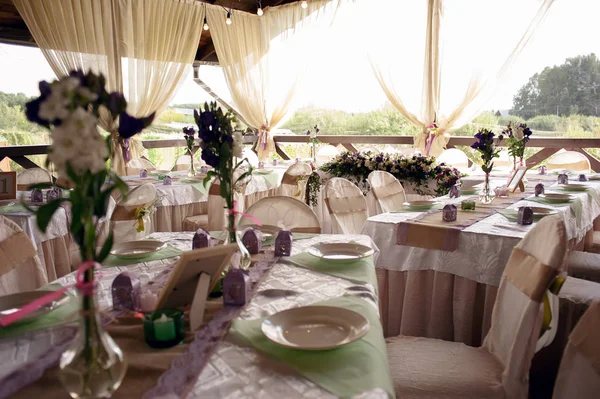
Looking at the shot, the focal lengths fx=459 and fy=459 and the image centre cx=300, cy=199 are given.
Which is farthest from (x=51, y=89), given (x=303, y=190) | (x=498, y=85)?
(x=498, y=85)

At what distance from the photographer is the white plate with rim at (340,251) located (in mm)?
1756

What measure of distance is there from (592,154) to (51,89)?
676 centimetres

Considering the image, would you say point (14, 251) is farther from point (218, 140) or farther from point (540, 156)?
point (540, 156)

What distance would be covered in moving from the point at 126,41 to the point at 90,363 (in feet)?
19.7

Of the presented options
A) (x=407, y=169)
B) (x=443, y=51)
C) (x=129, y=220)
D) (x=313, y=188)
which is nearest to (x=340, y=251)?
(x=129, y=220)

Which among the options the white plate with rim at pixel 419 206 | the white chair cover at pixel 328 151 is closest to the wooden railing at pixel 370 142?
the white chair cover at pixel 328 151

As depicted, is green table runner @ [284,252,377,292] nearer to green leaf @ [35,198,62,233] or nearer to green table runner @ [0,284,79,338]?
green table runner @ [0,284,79,338]

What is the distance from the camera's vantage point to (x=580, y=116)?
6.18m

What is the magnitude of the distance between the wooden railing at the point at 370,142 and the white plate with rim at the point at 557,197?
9.64 feet

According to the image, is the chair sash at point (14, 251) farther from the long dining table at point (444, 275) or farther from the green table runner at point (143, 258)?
the long dining table at point (444, 275)

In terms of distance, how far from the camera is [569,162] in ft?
16.9

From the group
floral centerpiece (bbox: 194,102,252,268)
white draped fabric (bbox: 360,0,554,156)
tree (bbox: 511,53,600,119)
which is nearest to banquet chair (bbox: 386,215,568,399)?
floral centerpiece (bbox: 194,102,252,268)

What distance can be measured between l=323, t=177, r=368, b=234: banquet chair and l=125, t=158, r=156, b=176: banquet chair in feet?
10.4

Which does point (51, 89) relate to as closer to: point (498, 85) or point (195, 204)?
point (195, 204)
